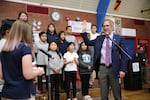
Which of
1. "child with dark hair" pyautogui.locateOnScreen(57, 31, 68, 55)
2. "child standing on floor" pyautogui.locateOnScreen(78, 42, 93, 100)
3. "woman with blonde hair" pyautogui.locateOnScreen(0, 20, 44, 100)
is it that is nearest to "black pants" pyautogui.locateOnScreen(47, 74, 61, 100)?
"child standing on floor" pyautogui.locateOnScreen(78, 42, 93, 100)

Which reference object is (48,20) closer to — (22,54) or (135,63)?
(135,63)

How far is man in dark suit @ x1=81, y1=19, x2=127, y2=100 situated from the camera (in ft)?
10.9

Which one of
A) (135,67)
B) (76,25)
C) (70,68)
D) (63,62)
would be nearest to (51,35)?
(63,62)

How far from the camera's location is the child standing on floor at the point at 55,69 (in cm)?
469

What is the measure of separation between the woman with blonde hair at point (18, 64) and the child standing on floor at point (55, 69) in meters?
2.74

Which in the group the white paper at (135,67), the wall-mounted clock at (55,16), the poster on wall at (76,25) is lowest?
the white paper at (135,67)

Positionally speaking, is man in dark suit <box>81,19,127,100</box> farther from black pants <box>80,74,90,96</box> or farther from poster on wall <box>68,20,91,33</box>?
poster on wall <box>68,20,91,33</box>

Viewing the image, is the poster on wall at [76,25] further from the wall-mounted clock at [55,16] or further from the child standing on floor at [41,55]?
the child standing on floor at [41,55]

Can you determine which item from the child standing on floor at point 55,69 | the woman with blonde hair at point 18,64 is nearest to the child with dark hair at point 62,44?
the child standing on floor at point 55,69

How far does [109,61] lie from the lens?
3342 mm

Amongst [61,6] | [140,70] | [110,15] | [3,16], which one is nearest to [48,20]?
[61,6]

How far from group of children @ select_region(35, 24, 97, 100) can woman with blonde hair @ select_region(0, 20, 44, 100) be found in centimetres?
272

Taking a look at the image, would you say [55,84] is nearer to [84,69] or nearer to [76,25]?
[84,69]

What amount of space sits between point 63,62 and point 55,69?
0.33 meters
